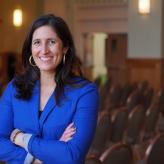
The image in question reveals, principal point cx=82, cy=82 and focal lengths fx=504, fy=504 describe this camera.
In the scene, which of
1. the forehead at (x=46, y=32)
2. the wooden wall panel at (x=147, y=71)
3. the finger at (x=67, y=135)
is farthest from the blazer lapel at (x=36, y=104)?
the wooden wall panel at (x=147, y=71)

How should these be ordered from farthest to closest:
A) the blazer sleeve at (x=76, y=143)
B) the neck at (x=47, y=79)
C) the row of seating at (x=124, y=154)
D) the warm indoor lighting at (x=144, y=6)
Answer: the warm indoor lighting at (x=144, y=6)
the row of seating at (x=124, y=154)
the neck at (x=47, y=79)
the blazer sleeve at (x=76, y=143)

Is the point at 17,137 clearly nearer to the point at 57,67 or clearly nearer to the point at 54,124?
the point at 54,124

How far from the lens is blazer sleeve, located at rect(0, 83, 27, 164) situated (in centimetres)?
218

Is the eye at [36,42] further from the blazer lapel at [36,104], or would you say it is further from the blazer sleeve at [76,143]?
the blazer sleeve at [76,143]

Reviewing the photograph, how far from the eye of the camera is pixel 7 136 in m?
2.26

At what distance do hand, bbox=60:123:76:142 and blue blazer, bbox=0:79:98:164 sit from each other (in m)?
0.01

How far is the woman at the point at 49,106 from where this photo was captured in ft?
6.95

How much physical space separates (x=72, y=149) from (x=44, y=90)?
0.30m

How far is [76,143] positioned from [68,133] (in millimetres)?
56

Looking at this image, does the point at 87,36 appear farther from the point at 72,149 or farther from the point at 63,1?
the point at 72,149

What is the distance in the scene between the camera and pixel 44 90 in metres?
2.23

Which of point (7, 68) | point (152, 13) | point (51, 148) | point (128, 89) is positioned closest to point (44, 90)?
point (51, 148)

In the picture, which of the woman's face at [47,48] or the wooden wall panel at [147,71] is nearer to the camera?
the woman's face at [47,48]

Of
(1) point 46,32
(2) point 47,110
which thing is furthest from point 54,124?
(1) point 46,32
